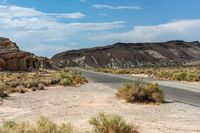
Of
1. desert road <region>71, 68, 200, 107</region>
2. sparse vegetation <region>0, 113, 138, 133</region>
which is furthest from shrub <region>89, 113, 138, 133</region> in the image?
desert road <region>71, 68, 200, 107</region>

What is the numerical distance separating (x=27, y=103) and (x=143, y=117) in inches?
331

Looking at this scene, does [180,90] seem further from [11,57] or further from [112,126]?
[11,57]

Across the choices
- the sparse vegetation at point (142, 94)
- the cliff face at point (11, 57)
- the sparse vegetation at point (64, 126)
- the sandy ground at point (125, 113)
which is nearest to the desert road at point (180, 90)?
the sparse vegetation at point (142, 94)

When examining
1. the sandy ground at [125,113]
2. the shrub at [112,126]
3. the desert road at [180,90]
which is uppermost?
the shrub at [112,126]

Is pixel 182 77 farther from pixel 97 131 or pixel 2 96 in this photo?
pixel 97 131

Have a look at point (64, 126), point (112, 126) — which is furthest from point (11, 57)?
point (64, 126)

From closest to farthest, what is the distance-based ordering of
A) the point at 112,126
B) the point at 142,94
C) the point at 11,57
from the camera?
the point at 112,126
the point at 142,94
the point at 11,57

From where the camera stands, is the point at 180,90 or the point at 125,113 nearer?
the point at 125,113

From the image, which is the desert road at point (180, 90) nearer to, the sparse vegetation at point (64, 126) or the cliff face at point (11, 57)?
the sparse vegetation at point (64, 126)

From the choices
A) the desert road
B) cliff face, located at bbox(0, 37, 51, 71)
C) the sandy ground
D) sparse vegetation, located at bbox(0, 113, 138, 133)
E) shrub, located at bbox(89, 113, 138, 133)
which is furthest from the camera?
cliff face, located at bbox(0, 37, 51, 71)

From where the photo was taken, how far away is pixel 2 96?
Result: 1109 inches

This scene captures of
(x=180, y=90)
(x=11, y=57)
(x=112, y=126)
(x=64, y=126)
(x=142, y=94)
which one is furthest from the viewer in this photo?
(x=11, y=57)

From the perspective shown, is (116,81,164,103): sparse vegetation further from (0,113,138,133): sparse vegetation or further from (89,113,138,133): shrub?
(89,113,138,133): shrub

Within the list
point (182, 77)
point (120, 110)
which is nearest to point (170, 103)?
point (120, 110)
